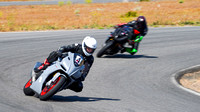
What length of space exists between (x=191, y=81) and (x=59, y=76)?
210 inches

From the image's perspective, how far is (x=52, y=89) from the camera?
6.82 meters

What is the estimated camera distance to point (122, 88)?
9.04 m

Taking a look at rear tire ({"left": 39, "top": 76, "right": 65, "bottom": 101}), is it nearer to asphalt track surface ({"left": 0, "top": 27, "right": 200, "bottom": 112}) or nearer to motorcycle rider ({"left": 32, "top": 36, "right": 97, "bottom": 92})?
asphalt track surface ({"left": 0, "top": 27, "right": 200, "bottom": 112})

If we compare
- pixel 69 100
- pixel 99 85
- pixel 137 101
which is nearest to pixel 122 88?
pixel 99 85

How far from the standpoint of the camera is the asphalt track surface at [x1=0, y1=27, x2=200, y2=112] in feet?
23.0

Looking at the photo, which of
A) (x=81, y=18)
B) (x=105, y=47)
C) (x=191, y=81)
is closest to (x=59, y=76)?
(x=191, y=81)

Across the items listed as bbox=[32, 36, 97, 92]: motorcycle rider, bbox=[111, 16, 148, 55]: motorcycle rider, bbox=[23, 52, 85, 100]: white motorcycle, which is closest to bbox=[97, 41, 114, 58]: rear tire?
bbox=[111, 16, 148, 55]: motorcycle rider

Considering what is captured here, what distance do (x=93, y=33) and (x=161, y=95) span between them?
40.7 feet

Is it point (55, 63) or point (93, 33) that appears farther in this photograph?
point (93, 33)

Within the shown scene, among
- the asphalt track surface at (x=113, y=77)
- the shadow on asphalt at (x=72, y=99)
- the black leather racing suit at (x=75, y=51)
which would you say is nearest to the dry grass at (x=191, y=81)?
the asphalt track surface at (x=113, y=77)

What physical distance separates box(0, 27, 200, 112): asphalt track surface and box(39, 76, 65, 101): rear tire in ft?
0.47

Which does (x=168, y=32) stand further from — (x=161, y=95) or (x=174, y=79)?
(x=161, y=95)

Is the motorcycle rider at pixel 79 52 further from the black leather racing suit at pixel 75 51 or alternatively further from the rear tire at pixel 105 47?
the rear tire at pixel 105 47

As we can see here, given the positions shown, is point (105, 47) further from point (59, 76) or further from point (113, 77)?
point (59, 76)
